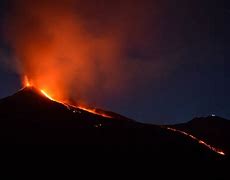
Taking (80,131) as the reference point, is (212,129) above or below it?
above

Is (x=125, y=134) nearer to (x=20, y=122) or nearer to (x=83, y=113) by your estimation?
(x=83, y=113)

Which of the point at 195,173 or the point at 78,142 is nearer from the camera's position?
the point at 195,173

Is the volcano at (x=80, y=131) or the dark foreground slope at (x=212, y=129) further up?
the dark foreground slope at (x=212, y=129)

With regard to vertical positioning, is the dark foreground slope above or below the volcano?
above

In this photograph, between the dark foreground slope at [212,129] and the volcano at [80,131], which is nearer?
the volcano at [80,131]

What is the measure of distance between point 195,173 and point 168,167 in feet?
9.99

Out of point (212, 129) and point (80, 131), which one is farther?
point (212, 129)

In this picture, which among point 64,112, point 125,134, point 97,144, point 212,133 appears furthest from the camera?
point 212,133

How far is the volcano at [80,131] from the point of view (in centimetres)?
5178

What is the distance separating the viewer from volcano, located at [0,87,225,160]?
5178 centimetres

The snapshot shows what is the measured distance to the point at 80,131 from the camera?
5534 cm

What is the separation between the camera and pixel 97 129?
56344 mm

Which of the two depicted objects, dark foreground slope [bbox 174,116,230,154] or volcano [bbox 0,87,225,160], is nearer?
volcano [bbox 0,87,225,160]

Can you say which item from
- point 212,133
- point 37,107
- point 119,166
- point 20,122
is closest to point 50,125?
point 20,122
